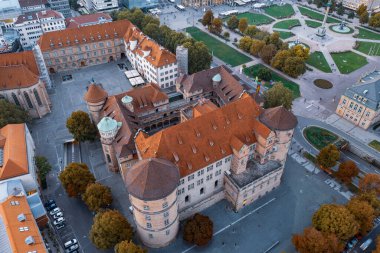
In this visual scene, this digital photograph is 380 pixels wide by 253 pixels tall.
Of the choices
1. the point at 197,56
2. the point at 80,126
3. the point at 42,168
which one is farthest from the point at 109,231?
the point at 197,56

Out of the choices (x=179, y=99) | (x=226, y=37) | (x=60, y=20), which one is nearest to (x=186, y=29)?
(x=226, y=37)

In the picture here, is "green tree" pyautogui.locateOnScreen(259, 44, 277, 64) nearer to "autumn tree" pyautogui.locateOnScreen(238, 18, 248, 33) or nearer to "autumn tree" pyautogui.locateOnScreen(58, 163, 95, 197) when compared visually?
"autumn tree" pyautogui.locateOnScreen(238, 18, 248, 33)

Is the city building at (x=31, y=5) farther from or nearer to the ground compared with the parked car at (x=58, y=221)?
farther from the ground

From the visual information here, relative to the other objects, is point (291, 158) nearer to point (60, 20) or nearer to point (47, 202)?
point (47, 202)

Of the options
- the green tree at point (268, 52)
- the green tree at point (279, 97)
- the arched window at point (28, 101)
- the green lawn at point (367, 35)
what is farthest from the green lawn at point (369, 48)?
the arched window at point (28, 101)

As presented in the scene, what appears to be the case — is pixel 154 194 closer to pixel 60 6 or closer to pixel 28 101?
pixel 28 101

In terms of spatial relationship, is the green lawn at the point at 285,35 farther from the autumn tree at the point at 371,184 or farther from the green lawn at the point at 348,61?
the autumn tree at the point at 371,184
